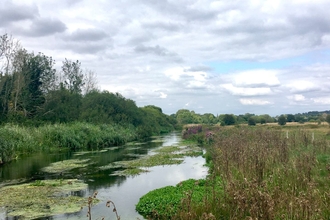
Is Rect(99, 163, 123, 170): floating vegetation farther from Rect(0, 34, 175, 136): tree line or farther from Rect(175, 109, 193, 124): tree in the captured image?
Answer: Rect(175, 109, 193, 124): tree

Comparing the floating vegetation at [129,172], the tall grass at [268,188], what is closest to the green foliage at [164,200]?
the tall grass at [268,188]

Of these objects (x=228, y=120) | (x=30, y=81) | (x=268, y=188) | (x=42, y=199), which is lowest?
(x=42, y=199)

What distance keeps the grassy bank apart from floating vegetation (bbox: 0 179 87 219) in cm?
766

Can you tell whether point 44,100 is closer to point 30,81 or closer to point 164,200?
point 30,81

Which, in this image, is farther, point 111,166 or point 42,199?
point 111,166

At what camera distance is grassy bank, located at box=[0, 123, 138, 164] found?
2108cm

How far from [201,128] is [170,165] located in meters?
22.5

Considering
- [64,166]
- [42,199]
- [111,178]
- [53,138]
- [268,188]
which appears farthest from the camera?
[53,138]

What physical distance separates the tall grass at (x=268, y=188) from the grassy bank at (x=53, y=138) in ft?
50.9

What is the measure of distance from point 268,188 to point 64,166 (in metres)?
13.4

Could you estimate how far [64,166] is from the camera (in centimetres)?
1855

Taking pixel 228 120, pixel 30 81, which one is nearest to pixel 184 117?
pixel 228 120

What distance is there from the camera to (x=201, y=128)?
41000 millimetres

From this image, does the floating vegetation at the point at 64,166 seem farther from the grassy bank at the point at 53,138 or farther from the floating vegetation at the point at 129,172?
the grassy bank at the point at 53,138
